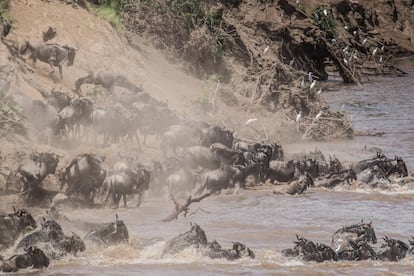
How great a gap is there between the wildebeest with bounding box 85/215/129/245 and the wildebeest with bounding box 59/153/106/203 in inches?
105

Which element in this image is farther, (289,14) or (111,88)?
(289,14)

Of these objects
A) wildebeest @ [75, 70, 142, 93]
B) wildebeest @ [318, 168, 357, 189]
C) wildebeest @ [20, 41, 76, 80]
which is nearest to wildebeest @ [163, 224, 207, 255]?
wildebeest @ [318, 168, 357, 189]

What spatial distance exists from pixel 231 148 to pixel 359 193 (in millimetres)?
3237

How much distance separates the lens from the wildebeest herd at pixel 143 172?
1235 cm

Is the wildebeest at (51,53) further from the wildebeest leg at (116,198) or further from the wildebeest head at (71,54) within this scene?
the wildebeest leg at (116,198)

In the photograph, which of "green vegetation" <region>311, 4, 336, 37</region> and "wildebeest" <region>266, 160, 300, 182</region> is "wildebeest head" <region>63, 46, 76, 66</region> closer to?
"wildebeest" <region>266, 160, 300, 182</region>

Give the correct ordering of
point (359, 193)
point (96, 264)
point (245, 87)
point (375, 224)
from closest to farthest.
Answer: point (96, 264)
point (375, 224)
point (359, 193)
point (245, 87)

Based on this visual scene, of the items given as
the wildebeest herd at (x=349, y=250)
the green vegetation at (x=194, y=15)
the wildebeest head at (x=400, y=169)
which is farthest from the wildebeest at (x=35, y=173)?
the green vegetation at (x=194, y=15)

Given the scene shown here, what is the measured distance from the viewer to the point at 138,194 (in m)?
16.2

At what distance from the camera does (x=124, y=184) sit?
51.2ft

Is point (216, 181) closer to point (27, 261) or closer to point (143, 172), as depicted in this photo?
point (143, 172)

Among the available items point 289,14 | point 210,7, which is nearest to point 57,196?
point 210,7

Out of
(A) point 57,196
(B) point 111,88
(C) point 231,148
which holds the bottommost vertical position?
(A) point 57,196

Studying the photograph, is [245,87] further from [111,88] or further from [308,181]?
[308,181]
